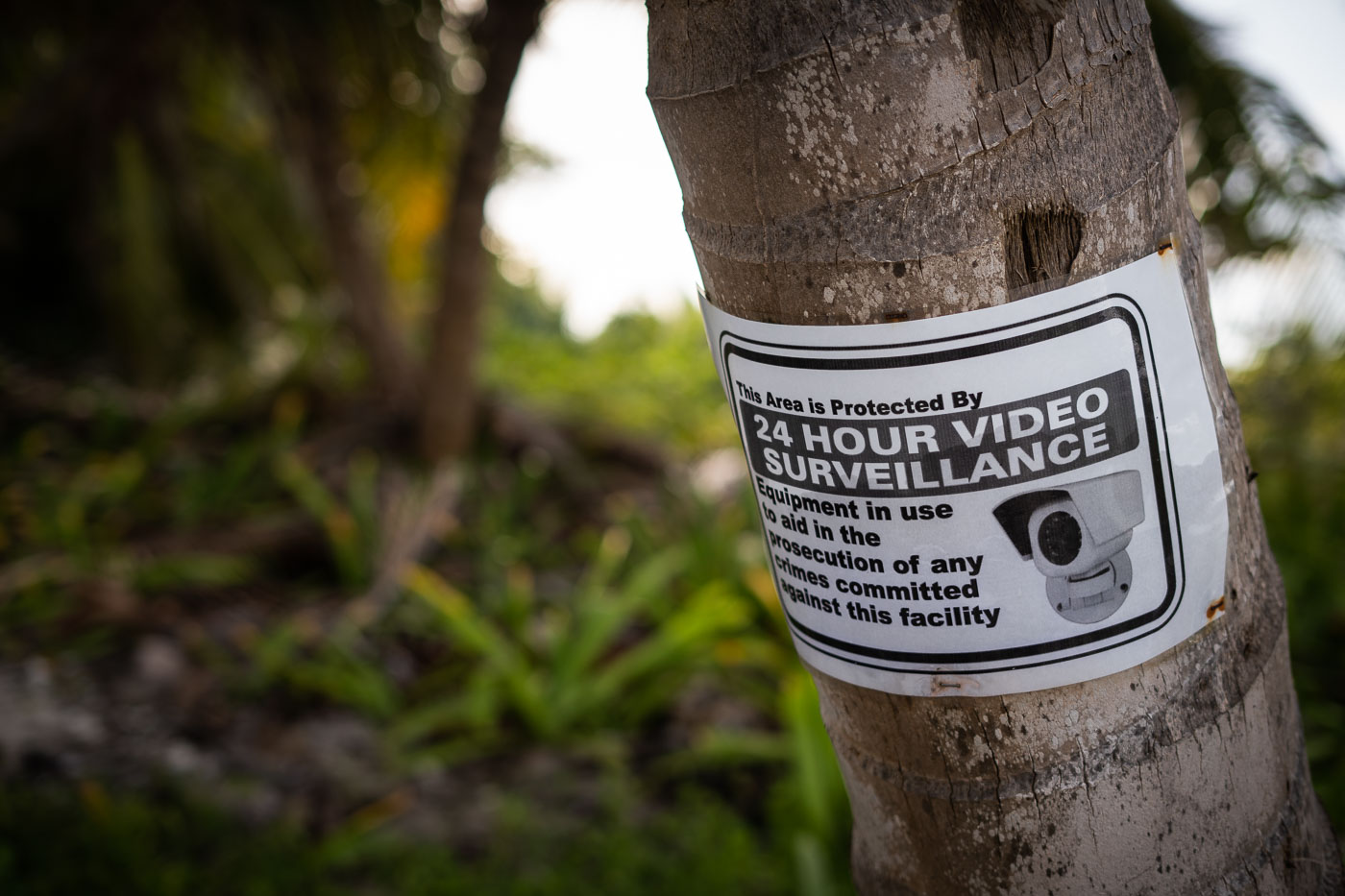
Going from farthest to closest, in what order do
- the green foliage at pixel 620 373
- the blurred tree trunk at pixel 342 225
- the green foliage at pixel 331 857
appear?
the green foliage at pixel 620 373, the blurred tree trunk at pixel 342 225, the green foliage at pixel 331 857

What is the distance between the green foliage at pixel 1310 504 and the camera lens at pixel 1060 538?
1909 millimetres

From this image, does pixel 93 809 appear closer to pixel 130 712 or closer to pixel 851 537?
pixel 130 712

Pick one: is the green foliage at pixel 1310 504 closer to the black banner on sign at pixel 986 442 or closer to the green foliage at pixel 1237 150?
the green foliage at pixel 1237 150

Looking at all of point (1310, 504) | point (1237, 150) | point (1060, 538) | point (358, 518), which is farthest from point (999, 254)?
point (1310, 504)

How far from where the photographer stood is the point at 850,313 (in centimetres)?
59

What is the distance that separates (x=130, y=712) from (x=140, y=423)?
6.85 ft

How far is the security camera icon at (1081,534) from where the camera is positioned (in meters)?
0.59

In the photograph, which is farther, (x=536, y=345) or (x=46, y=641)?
(x=536, y=345)

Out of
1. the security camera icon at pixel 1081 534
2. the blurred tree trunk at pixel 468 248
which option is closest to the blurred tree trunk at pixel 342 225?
Answer: the blurred tree trunk at pixel 468 248

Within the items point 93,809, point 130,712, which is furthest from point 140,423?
point 93,809

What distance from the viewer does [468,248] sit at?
3336 millimetres

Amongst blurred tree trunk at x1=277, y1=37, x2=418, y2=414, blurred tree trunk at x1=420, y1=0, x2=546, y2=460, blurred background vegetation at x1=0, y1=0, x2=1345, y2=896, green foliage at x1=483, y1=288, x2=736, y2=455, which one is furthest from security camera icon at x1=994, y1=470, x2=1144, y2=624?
green foliage at x1=483, y1=288, x2=736, y2=455

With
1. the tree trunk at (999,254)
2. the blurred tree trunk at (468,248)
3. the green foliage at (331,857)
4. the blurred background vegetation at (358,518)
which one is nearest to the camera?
the tree trunk at (999,254)

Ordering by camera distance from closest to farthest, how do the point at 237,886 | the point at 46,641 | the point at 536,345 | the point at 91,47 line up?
the point at 237,886
the point at 46,641
the point at 91,47
the point at 536,345
